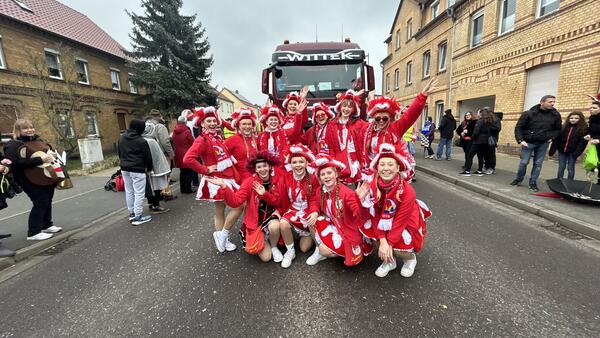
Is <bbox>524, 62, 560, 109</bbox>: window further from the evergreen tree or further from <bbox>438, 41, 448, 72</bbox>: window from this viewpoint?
the evergreen tree

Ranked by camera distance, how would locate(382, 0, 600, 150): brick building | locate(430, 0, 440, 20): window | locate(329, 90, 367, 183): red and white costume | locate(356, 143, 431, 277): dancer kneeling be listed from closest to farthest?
1. locate(356, 143, 431, 277): dancer kneeling
2. locate(329, 90, 367, 183): red and white costume
3. locate(382, 0, 600, 150): brick building
4. locate(430, 0, 440, 20): window

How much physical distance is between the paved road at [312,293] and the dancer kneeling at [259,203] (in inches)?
8.8

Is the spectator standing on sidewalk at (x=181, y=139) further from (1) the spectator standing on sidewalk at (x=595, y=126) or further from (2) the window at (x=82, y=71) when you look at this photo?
(2) the window at (x=82, y=71)

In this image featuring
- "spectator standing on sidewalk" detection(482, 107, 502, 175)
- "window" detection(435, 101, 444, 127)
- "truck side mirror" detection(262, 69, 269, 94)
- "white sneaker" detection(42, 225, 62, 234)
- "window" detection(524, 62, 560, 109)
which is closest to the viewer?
"white sneaker" detection(42, 225, 62, 234)

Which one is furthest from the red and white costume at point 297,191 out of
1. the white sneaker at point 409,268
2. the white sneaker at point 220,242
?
the white sneaker at point 409,268

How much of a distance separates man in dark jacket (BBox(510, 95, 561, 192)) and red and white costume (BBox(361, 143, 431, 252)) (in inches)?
178

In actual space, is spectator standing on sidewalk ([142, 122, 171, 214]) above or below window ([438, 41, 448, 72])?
below

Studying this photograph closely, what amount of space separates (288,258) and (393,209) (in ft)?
4.29

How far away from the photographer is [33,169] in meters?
3.68

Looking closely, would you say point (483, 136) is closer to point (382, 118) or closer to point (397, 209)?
point (382, 118)

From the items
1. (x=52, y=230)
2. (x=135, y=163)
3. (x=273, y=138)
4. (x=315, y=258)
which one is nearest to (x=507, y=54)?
(x=273, y=138)

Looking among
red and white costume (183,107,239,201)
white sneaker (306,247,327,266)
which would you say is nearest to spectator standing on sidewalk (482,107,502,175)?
white sneaker (306,247,327,266)

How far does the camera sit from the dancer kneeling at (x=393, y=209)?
261cm

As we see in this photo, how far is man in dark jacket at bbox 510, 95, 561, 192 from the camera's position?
5.24 m
